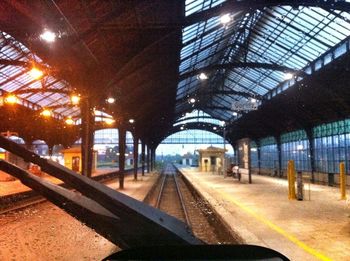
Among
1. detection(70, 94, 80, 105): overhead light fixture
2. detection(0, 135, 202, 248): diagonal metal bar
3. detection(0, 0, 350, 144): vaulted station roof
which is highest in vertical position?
detection(0, 0, 350, 144): vaulted station roof

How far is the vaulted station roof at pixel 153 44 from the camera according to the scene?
12.7m

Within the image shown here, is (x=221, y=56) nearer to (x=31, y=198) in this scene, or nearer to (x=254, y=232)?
(x=31, y=198)

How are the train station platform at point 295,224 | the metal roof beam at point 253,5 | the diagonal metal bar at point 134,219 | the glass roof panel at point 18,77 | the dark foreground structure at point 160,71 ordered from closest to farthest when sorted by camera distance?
the diagonal metal bar at point 134,219
the train station platform at point 295,224
the dark foreground structure at point 160,71
the metal roof beam at point 253,5
the glass roof panel at point 18,77

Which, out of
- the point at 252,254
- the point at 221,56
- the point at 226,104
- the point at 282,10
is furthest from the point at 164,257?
the point at 226,104

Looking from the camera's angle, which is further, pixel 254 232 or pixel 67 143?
pixel 67 143

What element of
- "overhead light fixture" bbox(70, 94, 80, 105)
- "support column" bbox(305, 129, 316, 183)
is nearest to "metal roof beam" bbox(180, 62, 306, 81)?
"support column" bbox(305, 129, 316, 183)

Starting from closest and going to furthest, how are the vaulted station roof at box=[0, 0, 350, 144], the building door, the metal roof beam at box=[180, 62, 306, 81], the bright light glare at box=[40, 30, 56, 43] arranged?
the bright light glare at box=[40, 30, 56, 43] < the vaulted station roof at box=[0, 0, 350, 144] < the metal roof beam at box=[180, 62, 306, 81] < the building door

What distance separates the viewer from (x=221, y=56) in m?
30.8

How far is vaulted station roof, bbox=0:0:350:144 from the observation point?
500 inches

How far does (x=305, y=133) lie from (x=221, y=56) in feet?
27.5

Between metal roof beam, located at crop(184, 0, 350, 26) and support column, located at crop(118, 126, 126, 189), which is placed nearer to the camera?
metal roof beam, located at crop(184, 0, 350, 26)

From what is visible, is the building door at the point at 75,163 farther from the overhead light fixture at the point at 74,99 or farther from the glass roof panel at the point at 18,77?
the overhead light fixture at the point at 74,99

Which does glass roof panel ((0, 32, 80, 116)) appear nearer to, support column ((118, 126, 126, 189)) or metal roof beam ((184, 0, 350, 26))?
support column ((118, 126, 126, 189))

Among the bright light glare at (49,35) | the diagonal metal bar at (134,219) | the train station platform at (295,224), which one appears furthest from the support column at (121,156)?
the diagonal metal bar at (134,219)
